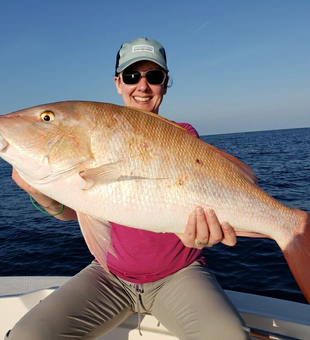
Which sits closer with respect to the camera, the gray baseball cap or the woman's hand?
the woman's hand

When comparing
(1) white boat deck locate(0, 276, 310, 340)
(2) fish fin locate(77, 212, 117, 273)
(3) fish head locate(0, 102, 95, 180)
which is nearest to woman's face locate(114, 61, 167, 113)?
(3) fish head locate(0, 102, 95, 180)

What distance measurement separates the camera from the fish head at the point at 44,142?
199 cm

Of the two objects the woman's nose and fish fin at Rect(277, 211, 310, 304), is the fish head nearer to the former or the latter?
the woman's nose

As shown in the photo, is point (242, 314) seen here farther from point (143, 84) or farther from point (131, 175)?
point (143, 84)

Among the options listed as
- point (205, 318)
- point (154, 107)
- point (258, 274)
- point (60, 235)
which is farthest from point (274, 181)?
point (205, 318)

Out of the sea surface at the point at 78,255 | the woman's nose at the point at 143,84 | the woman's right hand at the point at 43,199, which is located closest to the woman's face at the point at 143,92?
the woman's nose at the point at 143,84

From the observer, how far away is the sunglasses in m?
3.13

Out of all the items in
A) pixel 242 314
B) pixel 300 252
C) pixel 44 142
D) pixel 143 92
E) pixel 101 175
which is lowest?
pixel 242 314

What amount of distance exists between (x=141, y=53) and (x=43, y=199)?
1700 mm

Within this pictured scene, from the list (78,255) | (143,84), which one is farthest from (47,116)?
(78,255)

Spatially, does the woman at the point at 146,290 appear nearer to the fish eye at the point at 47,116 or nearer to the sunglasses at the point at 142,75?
the sunglasses at the point at 142,75

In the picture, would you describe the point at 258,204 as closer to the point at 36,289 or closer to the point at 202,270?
the point at 202,270

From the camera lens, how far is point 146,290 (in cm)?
256

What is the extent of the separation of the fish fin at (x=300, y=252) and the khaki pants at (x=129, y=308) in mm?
534
